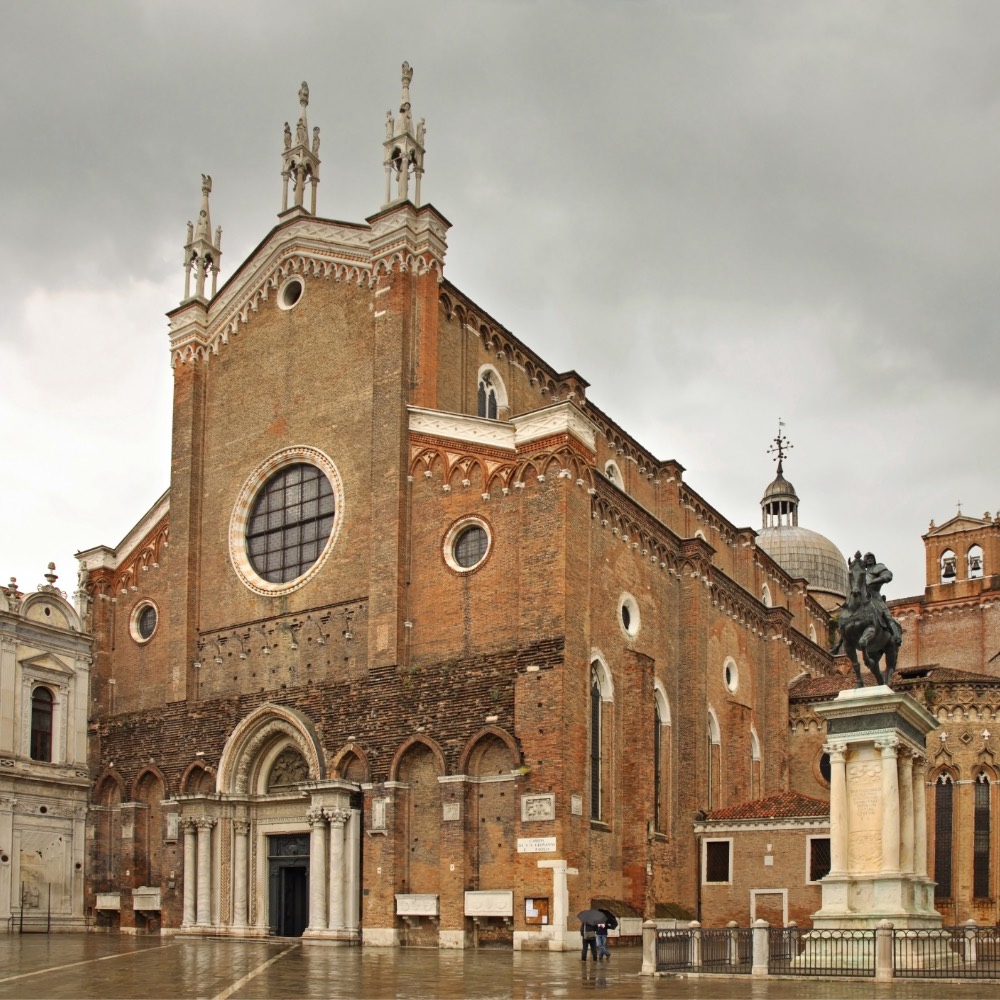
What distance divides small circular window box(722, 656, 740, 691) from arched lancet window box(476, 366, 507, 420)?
940 centimetres

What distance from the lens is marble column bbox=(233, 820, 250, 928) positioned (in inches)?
1172

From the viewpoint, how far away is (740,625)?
37.0m

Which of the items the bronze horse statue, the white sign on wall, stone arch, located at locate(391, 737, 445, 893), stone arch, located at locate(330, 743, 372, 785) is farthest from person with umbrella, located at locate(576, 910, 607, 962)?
stone arch, located at locate(330, 743, 372, 785)

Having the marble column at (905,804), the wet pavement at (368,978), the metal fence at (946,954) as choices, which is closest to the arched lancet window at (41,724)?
the wet pavement at (368,978)

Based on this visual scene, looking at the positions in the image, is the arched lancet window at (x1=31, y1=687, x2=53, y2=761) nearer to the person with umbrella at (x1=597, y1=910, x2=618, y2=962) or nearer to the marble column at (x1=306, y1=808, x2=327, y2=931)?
the marble column at (x1=306, y1=808, x2=327, y2=931)

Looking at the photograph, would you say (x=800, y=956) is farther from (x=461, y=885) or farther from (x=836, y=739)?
(x=461, y=885)

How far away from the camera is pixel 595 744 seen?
91.9 ft

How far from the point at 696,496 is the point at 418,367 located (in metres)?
13.4

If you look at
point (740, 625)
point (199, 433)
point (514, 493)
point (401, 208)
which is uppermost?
point (401, 208)

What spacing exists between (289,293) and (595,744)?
14.3 metres

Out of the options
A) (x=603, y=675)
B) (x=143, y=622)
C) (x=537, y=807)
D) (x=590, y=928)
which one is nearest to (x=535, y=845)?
(x=537, y=807)

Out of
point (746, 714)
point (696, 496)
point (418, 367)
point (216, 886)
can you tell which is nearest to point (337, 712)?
point (216, 886)

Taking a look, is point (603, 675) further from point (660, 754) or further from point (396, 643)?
point (396, 643)

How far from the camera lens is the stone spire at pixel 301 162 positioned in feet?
114
